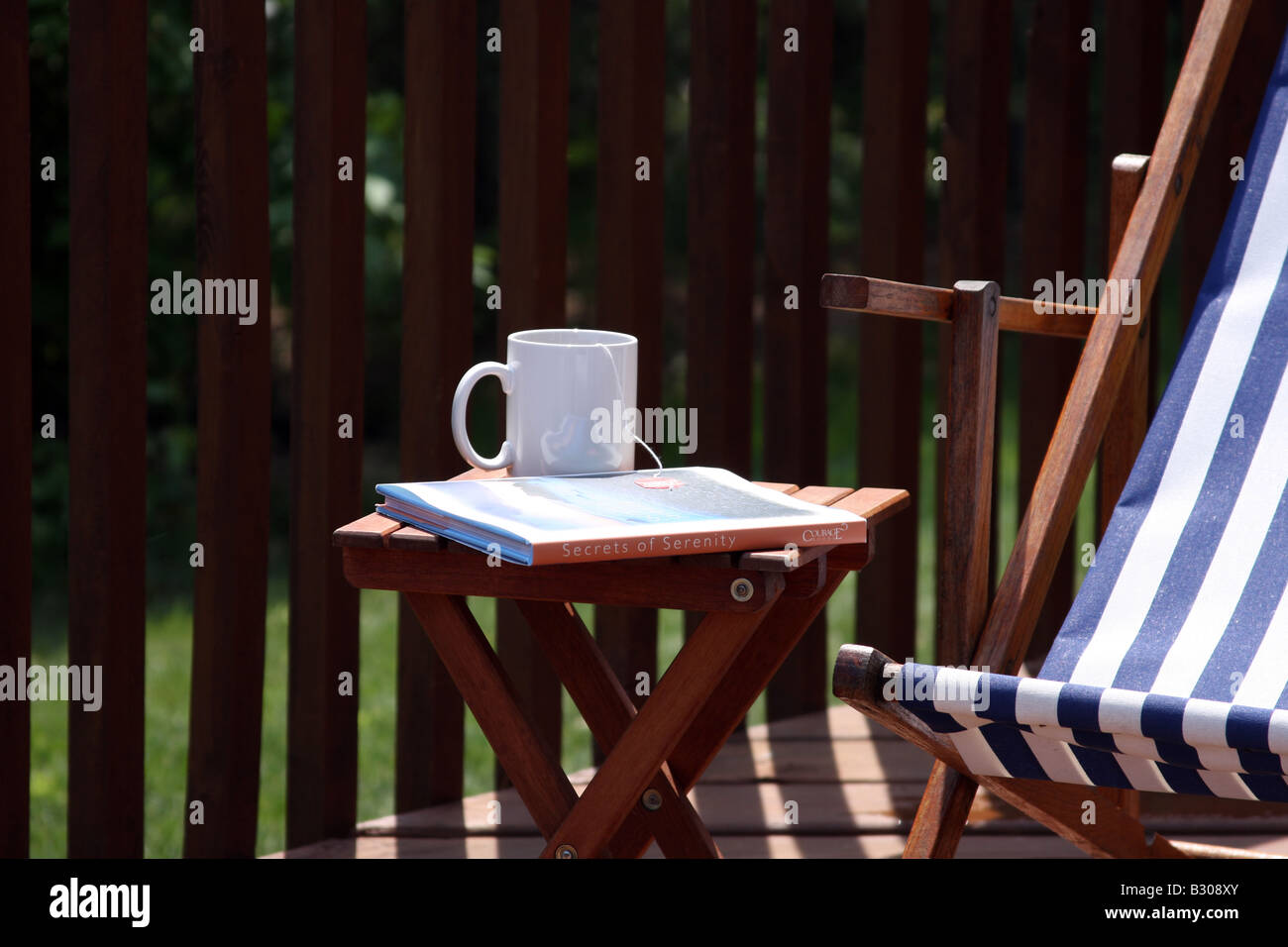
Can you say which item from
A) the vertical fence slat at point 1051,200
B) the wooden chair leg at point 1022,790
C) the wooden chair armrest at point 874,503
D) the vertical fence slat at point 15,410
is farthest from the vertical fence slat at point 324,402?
the vertical fence slat at point 1051,200

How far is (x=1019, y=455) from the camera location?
2.99 meters

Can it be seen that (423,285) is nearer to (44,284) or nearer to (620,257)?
(620,257)

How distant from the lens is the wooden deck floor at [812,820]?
2248 millimetres

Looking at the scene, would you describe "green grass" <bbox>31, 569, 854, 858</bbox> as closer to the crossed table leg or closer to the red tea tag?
the crossed table leg

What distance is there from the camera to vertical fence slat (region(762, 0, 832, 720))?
104 inches

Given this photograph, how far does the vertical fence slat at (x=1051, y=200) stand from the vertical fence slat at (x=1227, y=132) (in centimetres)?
21

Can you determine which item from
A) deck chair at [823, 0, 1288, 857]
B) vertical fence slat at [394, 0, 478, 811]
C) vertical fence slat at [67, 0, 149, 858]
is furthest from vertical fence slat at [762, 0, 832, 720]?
vertical fence slat at [67, 0, 149, 858]

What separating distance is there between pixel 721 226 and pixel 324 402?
29.7 inches

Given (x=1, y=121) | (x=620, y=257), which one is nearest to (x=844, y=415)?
(x=620, y=257)

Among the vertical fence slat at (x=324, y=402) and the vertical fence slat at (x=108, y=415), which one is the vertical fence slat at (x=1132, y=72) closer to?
the vertical fence slat at (x=324, y=402)

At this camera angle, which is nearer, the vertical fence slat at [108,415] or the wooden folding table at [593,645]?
the wooden folding table at [593,645]

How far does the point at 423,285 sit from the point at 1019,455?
128 cm

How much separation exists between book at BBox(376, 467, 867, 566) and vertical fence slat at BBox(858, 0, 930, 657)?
1136 millimetres
